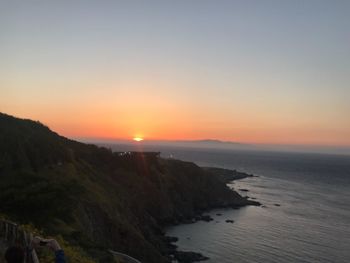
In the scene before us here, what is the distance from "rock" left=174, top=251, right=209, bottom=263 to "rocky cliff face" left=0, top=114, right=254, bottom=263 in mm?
2201

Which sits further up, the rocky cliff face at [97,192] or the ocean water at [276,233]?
the rocky cliff face at [97,192]

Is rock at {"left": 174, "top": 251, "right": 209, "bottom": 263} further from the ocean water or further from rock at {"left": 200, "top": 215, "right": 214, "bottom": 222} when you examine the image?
rock at {"left": 200, "top": 215, "right": 214, "bottom": 222}

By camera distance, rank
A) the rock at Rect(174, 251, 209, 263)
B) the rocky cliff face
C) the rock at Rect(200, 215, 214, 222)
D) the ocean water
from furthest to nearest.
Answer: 1. the rock at Rect(200, 215, 214, 222)
2. the ocean water
3. the rock at Rect(174, 251, 209, 263)
4. the rocky cliff face

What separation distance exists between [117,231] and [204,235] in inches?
985

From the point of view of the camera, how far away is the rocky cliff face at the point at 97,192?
97.5ft

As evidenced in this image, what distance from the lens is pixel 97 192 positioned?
53.8m

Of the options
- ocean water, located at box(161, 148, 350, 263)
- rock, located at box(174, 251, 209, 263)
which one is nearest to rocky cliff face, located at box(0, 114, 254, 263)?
rock, located at box(174, 251, 209, 263)

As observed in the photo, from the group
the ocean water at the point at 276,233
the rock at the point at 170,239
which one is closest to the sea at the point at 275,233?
the ocean water at the point at 276,233

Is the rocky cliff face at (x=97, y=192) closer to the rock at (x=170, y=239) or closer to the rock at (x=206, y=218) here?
the rock at (x=170, y=239)

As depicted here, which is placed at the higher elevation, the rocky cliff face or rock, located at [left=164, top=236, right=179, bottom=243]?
the rocky cliff face

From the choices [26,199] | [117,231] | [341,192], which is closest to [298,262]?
[117,231]

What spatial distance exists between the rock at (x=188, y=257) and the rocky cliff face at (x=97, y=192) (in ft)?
7.22

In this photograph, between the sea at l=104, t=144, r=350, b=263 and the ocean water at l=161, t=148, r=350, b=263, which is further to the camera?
the ocean water at l=161, t=148, r=350, b=263

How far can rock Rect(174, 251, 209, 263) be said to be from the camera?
53725 mm
